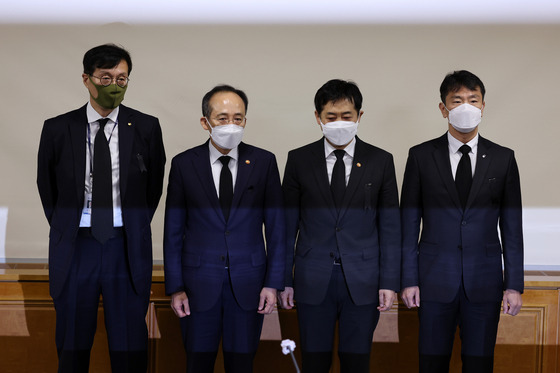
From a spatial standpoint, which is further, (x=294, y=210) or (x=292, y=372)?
(x=292, y=372)

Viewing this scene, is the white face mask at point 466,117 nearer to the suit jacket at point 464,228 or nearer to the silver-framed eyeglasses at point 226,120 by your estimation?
the suit jacket at point 464,228

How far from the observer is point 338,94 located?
2404 mm

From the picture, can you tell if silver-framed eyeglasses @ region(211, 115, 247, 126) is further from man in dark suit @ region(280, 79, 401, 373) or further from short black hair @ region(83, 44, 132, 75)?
short black hair @ region(83, 44, 132, 75)

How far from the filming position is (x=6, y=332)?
8.99 feet

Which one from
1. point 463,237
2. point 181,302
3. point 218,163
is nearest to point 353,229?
point 463,237

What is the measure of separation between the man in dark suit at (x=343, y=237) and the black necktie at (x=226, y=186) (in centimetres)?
21

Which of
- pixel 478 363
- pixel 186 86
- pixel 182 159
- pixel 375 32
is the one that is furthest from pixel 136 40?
pixel 478 363

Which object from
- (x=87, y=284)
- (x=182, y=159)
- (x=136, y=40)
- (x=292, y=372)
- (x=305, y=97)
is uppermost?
(x=136, y=40)

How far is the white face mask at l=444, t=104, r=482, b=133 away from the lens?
2391 mm

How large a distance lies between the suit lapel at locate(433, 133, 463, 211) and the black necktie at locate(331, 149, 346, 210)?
322 millimetres

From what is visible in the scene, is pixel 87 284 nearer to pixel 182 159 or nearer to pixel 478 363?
pixel 182 159

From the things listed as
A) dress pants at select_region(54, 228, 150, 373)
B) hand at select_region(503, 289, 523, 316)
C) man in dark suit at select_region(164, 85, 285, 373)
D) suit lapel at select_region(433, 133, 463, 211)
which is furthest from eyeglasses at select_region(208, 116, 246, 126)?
hand at select_region(503, 289, 523, 316)

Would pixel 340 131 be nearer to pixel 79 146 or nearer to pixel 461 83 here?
pixel 461 83

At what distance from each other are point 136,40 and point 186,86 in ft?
0.89
